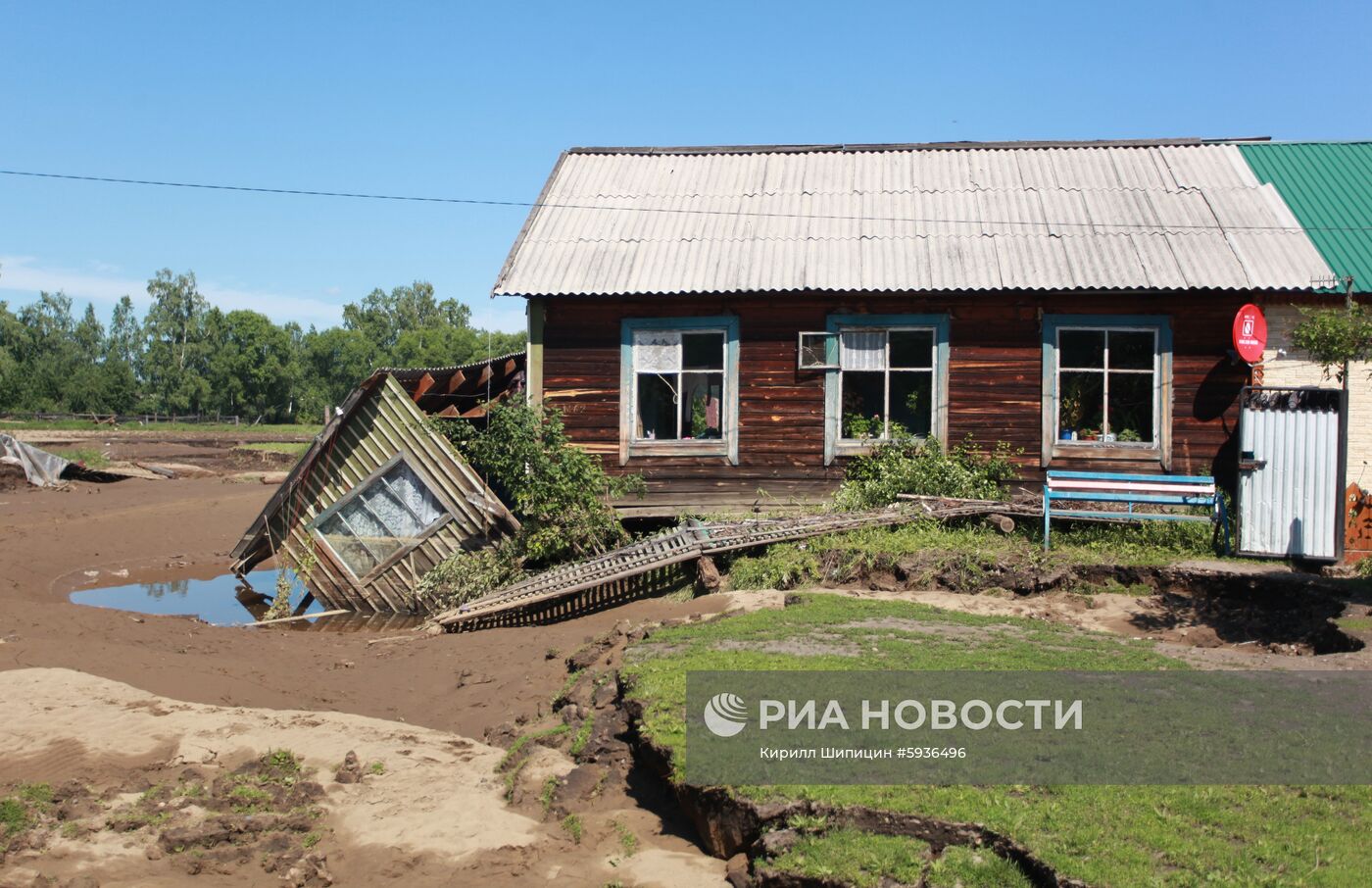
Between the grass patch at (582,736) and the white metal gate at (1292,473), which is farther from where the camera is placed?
the white metal gate at (1292,473)

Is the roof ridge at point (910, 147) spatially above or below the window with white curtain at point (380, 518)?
above

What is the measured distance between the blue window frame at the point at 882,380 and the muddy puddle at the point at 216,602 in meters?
6.84

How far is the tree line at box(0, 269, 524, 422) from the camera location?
75312 mm

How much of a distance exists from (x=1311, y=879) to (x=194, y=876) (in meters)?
6.24

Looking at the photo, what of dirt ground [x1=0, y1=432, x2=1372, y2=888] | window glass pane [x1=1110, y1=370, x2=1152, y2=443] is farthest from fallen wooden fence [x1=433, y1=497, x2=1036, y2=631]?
window glass pane [x1=1110, y1=370, x2=1152, y2=443]

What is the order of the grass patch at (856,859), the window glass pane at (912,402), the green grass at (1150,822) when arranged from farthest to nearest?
the window glass pane at (912,402) < the grass patch at (856,859) < the green grass at (1150,822)

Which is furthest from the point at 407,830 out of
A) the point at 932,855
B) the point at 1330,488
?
the point at 1330,488

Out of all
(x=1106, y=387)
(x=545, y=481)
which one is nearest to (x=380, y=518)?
(x=545, y=481)

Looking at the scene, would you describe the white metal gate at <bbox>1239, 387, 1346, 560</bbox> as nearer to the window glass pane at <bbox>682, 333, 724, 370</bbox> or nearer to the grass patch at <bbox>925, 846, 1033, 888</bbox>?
the window glass pane at <bbox>682, 333, 724, 370</bbox>

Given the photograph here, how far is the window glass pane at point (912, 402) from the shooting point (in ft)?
52.5

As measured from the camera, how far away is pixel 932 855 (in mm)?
5590

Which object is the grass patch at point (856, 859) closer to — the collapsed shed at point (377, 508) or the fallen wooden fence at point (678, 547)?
the fallen wooden fence at point (678, 547)

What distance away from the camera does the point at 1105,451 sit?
1553 cm

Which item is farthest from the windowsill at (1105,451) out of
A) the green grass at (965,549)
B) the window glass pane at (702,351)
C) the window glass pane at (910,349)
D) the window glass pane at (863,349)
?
the window glass pane at (702,351)
